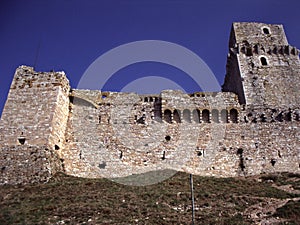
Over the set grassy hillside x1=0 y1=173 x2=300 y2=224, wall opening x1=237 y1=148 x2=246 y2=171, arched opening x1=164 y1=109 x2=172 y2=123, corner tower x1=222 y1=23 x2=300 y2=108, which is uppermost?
corner tower x1=222 y1=23 x2=300 y2=108

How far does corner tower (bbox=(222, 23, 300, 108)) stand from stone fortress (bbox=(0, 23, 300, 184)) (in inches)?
41.3

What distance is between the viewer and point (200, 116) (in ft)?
67.0

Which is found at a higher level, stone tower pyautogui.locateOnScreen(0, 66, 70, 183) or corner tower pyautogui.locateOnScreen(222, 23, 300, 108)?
corner tower pyautogui.locateOnScreen(222, 23, 300, 108)

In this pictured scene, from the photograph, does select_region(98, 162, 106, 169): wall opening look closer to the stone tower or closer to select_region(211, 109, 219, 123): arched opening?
the stone tower

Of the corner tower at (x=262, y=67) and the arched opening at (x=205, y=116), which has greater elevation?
the corner tower at (x=262, y=67)

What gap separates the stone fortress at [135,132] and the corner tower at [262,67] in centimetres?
105

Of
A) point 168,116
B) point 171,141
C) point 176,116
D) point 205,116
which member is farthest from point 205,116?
point 171,141

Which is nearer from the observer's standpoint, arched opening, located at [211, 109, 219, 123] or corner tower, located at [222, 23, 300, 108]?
arched opening, located at [211, 109, 219, 123]

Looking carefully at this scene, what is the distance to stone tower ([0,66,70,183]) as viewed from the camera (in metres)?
15.3

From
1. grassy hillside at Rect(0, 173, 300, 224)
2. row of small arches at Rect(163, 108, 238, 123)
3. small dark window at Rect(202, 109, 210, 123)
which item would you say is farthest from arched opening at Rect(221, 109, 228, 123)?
grassy hillside at Rect(0, 173, 300, 224)

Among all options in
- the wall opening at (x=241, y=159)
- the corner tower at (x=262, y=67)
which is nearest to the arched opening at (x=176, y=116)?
the wall opening at (x=241, y=159)

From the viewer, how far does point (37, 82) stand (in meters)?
19.2

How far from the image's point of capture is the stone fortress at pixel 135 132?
55.8 ft

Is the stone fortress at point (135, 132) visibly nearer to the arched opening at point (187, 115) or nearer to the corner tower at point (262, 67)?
the arched opening at point (187, 115)
